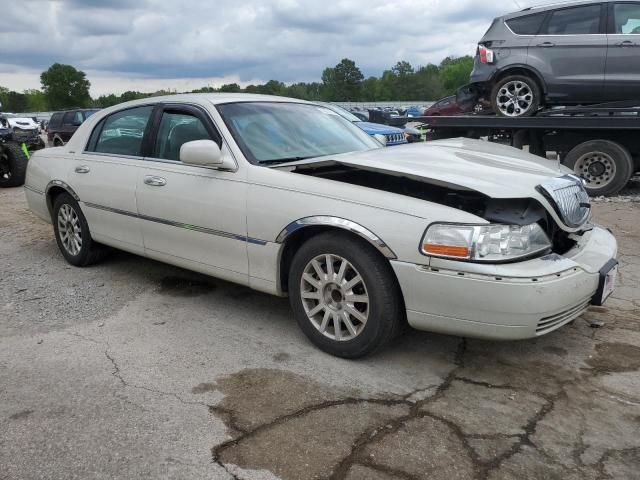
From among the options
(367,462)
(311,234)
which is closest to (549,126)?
(311,234)

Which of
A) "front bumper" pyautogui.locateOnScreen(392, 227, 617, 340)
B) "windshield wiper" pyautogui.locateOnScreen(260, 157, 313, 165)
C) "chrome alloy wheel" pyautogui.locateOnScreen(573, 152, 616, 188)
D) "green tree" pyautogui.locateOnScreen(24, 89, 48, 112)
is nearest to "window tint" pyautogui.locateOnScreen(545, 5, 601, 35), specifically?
"chrome alloy wheel" pyautogui.locateOnScreen(573, 152, 616, 188)

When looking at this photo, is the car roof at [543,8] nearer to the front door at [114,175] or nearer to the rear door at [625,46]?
the rear door at [625,46]

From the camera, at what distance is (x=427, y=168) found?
3260mm

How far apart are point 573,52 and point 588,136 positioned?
1.25 metres

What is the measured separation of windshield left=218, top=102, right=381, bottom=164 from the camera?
385 cm

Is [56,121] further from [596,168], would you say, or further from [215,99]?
[215,99]

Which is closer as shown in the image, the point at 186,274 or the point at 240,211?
the point at 240,211

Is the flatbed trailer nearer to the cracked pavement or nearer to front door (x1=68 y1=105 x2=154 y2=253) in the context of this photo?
the cracked pavement

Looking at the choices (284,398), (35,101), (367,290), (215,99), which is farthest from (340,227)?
(35,101)

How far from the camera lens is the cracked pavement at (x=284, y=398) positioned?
239cm

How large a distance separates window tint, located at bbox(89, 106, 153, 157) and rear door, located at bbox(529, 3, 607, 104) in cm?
584

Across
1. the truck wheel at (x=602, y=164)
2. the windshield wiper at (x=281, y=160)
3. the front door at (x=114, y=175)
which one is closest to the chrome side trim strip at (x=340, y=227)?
the windshield wiper at (x=281, y=160)

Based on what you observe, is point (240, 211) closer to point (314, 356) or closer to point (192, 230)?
point (192, 230)

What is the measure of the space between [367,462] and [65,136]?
2048cm
